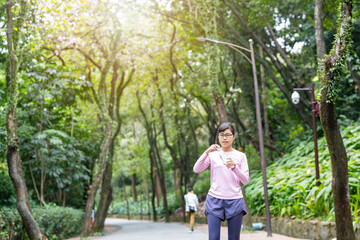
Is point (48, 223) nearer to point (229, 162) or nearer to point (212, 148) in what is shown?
point (212, 148)

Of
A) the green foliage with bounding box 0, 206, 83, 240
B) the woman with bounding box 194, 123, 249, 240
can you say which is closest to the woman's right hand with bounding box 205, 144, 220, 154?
the woman with bounding box 194, 123, 249, 240

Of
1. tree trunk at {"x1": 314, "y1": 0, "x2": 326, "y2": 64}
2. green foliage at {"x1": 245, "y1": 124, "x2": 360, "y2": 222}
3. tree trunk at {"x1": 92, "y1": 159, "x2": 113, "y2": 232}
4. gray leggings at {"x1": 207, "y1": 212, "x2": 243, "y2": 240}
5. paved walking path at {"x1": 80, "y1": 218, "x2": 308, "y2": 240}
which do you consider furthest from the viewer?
tree trunk at {"x1": 92, "y1": 159, "x2": 113, "y2": 232}

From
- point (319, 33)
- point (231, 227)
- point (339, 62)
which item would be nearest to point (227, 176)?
point (231, 227)

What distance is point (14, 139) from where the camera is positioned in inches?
385

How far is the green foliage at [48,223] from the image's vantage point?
10.6 meters

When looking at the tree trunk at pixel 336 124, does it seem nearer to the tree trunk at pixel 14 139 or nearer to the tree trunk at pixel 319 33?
the tree trunk at pixel 319 33

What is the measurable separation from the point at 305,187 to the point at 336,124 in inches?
201

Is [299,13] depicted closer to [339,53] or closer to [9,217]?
[339,53]

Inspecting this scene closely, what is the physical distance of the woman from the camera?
13.1 ft

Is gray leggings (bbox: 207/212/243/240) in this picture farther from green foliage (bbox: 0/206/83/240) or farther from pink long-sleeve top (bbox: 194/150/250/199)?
green foliage (bbox: 0/206/83/240)

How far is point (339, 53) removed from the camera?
6750 mm

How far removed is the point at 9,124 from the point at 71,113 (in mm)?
9417

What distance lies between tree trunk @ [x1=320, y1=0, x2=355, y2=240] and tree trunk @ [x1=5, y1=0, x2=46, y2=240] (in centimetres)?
651

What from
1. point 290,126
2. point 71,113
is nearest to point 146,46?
point 71,113
